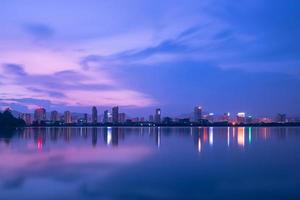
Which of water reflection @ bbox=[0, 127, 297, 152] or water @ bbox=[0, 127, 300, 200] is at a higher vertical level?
water @ bbox=[0, 127, 300, 200]

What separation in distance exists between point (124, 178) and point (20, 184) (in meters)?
3.70

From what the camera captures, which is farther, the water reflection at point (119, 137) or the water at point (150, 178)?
the water reflection at point (119, 137)

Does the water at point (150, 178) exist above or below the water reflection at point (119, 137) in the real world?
above

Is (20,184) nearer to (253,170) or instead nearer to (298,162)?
(253,170)

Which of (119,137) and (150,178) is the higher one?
(150,178)

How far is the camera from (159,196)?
37.5 feet

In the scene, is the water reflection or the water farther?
the water reflection

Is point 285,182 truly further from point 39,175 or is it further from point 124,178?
point 39,175

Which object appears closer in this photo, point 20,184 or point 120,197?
point 120,197

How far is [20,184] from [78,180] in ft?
6.45

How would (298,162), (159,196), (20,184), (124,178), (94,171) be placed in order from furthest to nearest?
(298,162), (94,171), (124,178), (20,184), (159,196)

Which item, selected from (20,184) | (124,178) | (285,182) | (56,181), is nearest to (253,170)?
(285,182)

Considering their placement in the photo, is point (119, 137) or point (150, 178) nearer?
point (150, 178)

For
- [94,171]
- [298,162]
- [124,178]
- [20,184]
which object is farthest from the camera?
[298,162]
